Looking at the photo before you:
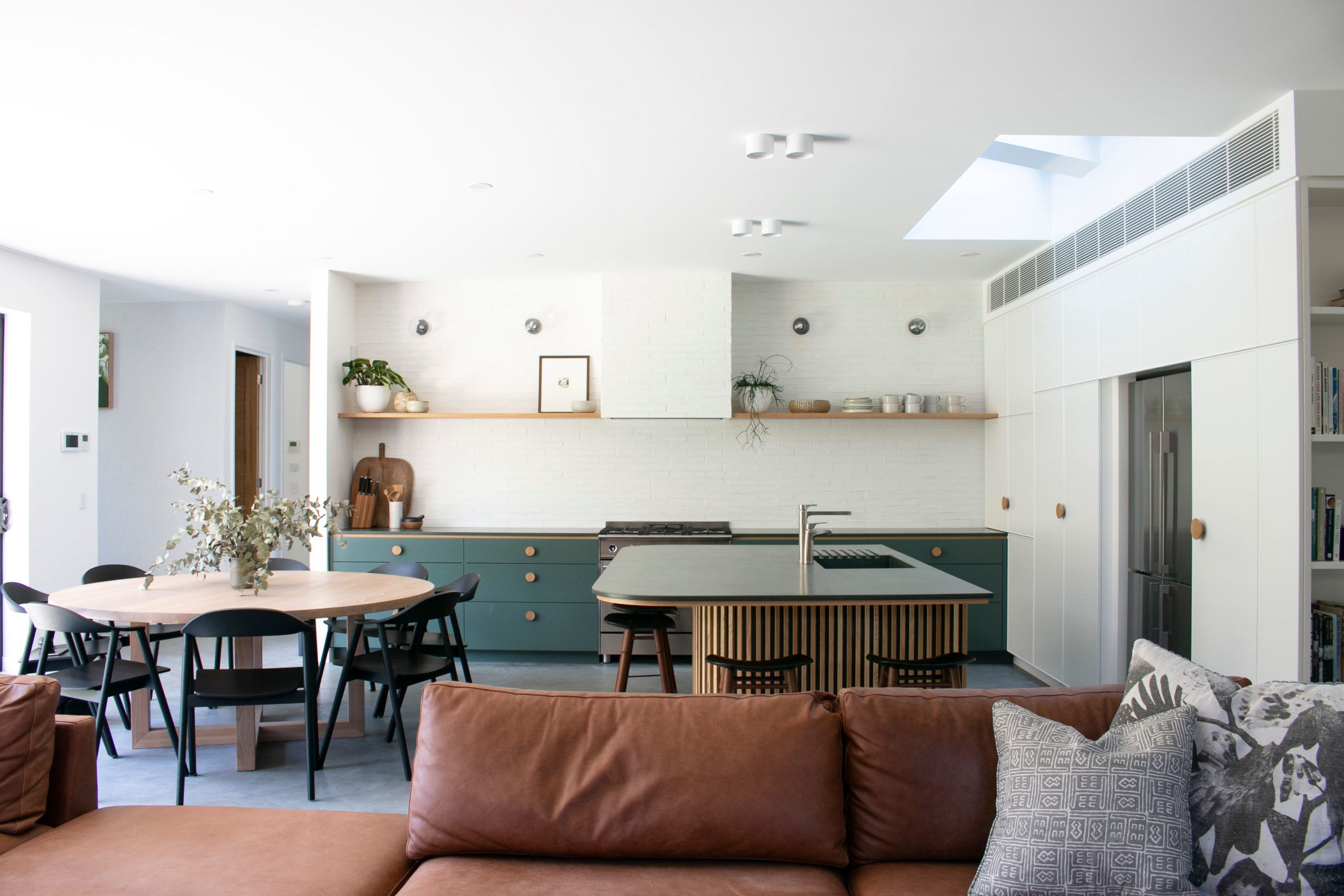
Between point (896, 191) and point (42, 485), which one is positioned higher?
point (896, 191)

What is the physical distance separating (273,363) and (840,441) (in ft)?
17.1

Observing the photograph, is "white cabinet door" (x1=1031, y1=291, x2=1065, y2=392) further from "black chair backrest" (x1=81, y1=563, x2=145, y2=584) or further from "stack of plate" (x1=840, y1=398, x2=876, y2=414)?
"black chair backrest" (x1=81, y1=563, x2=145, y2=584)

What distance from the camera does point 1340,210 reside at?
2982 millimetres

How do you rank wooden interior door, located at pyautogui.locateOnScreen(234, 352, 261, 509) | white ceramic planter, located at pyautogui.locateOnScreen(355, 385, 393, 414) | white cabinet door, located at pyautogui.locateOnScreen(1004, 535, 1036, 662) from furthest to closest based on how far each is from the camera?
wooden interior door, located at pyautogui.locateOnScreen(234, 352, 261, 509)
white ceramic planter, located at pyautogui.locateOnScreen(355, 385, 393, 414)
white cabinet door, located at pyautogui.locateOnScreen(1004, 535, 1036, 662)

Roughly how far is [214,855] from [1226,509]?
11.5ft

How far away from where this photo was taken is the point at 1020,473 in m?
5.28

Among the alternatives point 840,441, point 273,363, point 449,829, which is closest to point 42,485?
point 273,363

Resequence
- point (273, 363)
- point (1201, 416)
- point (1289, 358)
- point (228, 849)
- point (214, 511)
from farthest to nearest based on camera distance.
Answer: point (273, 363) → point (214, 511) → point (1201, 416) → point (1289, 358) → point (228, 849)

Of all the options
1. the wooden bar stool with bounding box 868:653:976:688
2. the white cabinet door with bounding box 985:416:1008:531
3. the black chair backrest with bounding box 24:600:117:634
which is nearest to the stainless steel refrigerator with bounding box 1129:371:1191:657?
the wooden bar stool with bounding box 868:653:976:688

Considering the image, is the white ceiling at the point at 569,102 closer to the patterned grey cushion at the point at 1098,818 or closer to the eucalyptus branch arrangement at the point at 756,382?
the eucalyptus branch arrangement at the point at 756,382

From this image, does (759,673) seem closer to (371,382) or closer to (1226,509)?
(1226,509)

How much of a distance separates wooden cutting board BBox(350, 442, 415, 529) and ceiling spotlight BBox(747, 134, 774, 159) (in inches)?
151

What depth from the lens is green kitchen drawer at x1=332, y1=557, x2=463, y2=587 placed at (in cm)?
545

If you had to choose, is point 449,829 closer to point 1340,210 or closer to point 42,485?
point 1340,210
